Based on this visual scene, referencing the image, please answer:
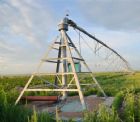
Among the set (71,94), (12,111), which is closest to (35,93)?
(71,94)

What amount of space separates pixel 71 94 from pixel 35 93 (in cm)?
200

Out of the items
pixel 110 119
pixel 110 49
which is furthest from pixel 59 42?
→ pixel 110 119

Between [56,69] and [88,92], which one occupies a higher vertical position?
[56,69]

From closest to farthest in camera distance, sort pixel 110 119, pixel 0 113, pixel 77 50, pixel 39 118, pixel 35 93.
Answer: pixel 110 119
pixel 39 118
pixel 0 113
pixel 77 50
pixel 35 93

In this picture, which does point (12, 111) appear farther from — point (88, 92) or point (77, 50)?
point (88, 92)

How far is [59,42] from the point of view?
43.7ft

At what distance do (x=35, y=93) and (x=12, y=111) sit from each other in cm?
836

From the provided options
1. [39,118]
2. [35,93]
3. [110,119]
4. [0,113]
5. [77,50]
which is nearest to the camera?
[110,119]

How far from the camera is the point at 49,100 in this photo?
13039 millimetres

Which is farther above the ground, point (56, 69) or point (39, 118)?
point (56, 69)

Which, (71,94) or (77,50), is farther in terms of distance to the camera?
(71,94)

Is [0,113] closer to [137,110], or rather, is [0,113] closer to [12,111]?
[12,111]

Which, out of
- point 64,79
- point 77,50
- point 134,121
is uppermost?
point 77,50

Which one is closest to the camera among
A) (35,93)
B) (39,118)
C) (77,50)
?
(39,118)
